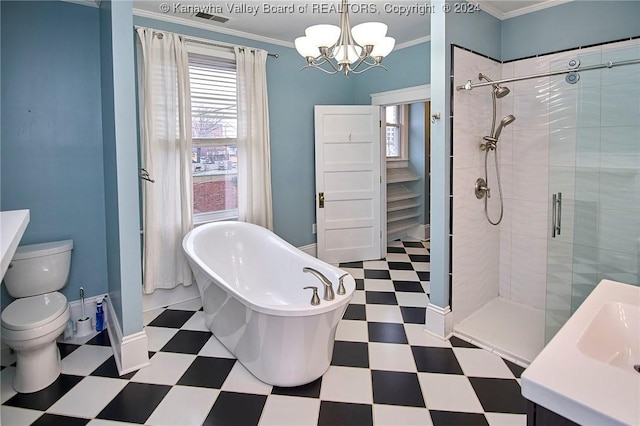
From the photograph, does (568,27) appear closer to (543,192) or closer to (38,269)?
(543,192)

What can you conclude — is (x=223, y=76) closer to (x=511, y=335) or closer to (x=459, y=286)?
(x=459, y=286)

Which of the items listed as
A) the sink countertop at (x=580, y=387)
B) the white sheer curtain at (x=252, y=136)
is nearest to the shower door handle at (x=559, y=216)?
the sink countertop at (x=580, y=387)

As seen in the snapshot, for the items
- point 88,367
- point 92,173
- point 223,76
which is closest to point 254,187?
point 223,76

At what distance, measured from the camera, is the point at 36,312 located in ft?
7.37

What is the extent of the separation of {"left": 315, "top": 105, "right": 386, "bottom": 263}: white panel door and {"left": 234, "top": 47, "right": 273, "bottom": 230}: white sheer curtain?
747 mm

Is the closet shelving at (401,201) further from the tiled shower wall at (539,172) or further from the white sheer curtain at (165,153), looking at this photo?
the white sheer curtain at (165,153)

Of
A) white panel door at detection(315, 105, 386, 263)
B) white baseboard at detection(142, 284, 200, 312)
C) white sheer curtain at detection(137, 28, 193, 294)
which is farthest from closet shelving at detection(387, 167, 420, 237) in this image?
white sheer curtain at detection(137, 28, 193, 294)

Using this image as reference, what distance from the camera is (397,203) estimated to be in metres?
5.63

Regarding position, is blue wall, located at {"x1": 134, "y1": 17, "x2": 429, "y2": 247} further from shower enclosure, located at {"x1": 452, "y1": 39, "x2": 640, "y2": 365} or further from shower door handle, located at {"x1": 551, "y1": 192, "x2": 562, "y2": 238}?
shower door handle, located at {"x1": 551, "y1": 192, "x2": 562, "y2": 238}

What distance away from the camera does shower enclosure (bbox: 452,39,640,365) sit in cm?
196

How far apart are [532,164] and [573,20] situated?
1060mm

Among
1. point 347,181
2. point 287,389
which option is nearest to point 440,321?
point 287,389

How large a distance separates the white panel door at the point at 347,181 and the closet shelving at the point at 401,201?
0.99m

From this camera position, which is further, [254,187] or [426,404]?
[254,187]
